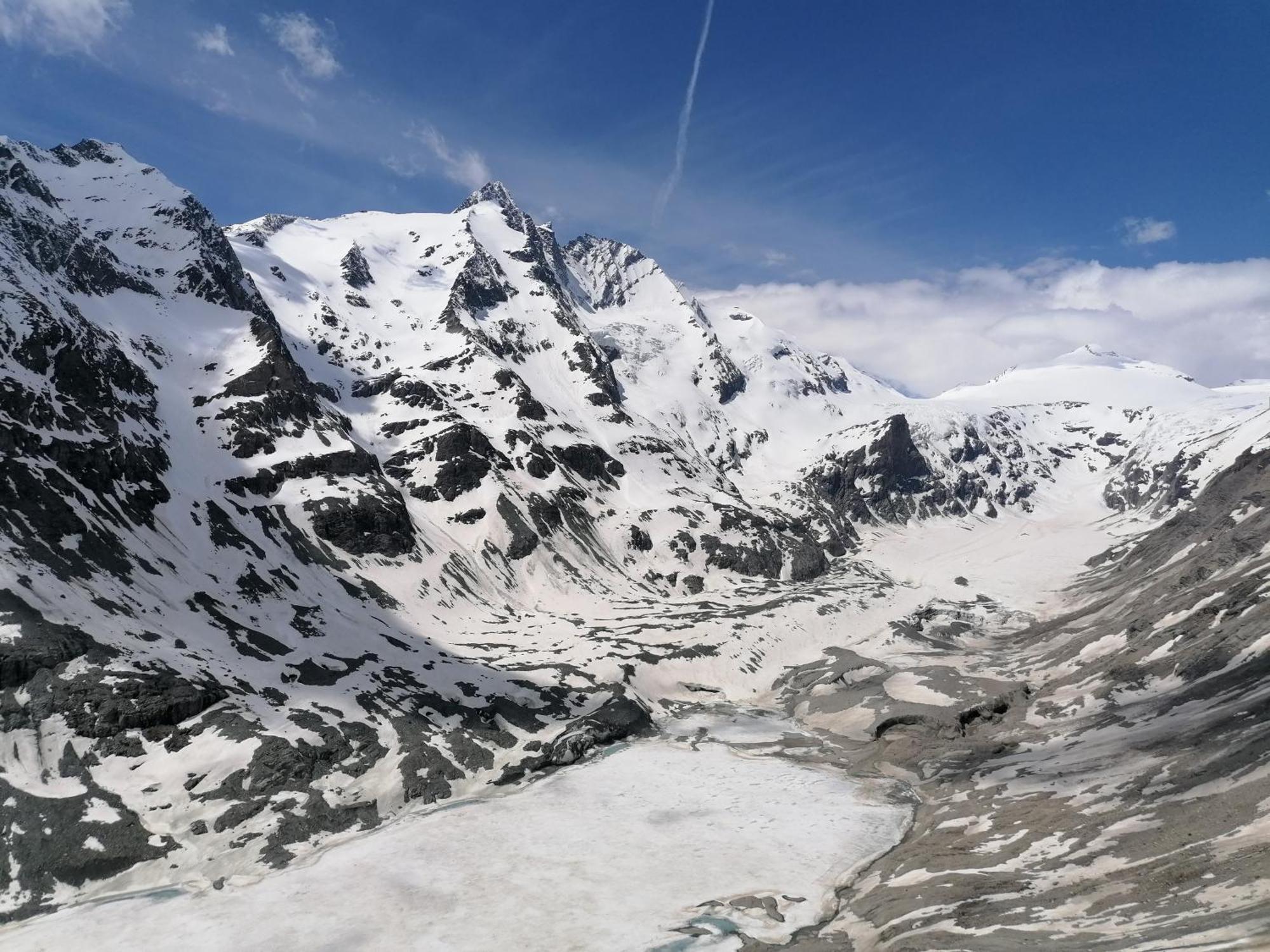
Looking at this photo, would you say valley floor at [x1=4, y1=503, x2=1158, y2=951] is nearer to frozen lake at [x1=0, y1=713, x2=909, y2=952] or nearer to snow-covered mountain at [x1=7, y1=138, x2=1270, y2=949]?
frozen lake at [x1=0, y1=713, x2=909, y2=952]

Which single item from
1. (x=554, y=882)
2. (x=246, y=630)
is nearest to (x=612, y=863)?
(x=554, y=882)

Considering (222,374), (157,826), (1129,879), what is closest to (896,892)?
(1129,879)

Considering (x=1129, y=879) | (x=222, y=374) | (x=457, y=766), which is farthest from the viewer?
(x=222, y=374)

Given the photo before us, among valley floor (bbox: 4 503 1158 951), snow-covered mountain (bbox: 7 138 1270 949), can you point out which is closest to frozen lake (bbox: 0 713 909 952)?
valley floor (bbox: 4 503 1158 951)

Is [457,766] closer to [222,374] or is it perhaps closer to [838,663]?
[838,663]

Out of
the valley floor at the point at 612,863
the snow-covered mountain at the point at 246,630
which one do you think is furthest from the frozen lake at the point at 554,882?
the snow-covered mountain at the point at 246,630

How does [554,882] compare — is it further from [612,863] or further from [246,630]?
[246,630]

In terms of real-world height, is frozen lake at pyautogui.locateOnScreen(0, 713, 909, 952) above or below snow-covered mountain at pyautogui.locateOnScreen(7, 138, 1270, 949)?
below

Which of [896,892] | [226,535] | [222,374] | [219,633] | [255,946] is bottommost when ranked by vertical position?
[896,892]
